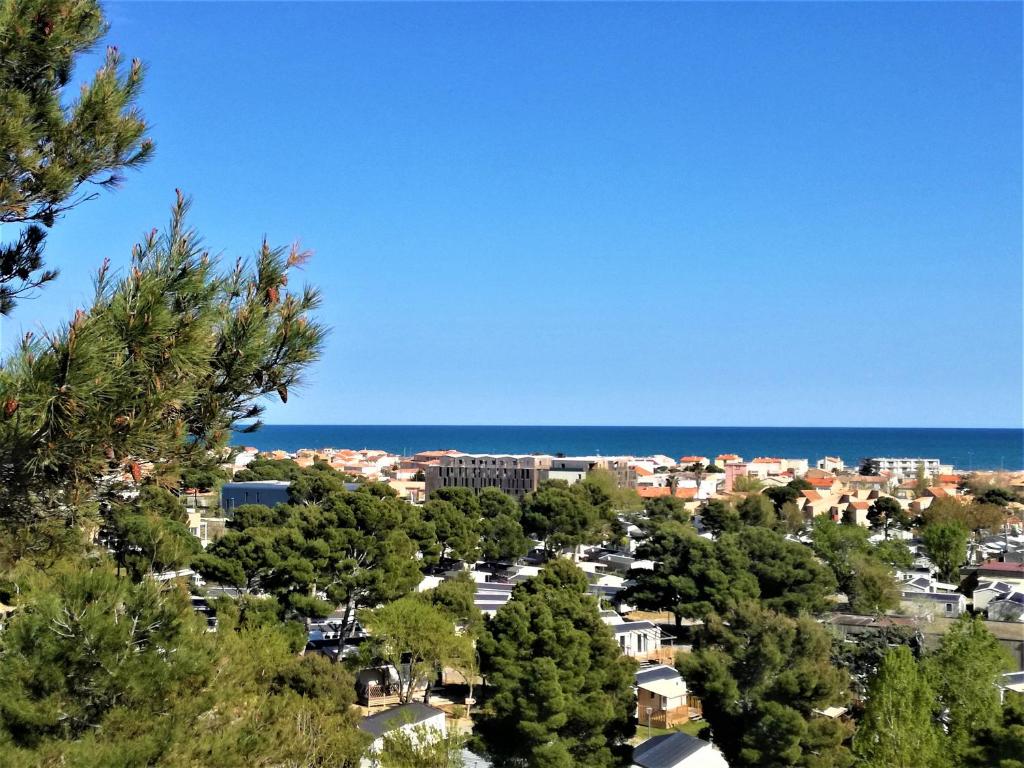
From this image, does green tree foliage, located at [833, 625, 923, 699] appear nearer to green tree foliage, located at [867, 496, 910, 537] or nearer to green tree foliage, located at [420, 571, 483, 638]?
green tree foliage, located at [420, 571, 483, 638]

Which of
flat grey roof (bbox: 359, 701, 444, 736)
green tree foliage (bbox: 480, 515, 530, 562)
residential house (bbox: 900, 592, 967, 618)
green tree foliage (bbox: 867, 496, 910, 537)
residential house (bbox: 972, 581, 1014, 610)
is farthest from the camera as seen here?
green tree foliage (bbox: 867, 496, 910, 537)

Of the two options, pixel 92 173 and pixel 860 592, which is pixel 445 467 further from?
pixel 92 173

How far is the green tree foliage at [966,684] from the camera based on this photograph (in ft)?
37.5

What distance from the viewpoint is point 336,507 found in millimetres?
18484

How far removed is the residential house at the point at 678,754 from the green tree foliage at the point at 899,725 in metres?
2.31

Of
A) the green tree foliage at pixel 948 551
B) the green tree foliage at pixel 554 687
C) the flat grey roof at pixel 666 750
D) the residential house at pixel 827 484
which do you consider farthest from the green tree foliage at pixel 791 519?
the green tree foliage at pixel 554 687

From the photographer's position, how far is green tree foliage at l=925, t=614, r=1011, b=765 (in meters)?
11.4

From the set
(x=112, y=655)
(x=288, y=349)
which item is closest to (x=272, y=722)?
(x=112, y=655)

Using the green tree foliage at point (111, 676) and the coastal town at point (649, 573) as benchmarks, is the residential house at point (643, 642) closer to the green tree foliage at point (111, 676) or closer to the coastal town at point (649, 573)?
the coastal town at point (649, 573)

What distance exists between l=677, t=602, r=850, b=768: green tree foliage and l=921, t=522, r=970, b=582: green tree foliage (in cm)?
1822

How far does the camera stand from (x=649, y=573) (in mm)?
23219

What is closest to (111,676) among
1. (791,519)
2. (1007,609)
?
(1007,609)

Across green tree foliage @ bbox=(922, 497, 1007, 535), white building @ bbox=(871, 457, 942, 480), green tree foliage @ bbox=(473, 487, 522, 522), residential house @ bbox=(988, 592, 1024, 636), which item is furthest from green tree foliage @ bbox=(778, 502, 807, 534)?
white building @ bbox=(871, 457, 942, 480)

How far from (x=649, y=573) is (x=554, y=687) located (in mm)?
11991
